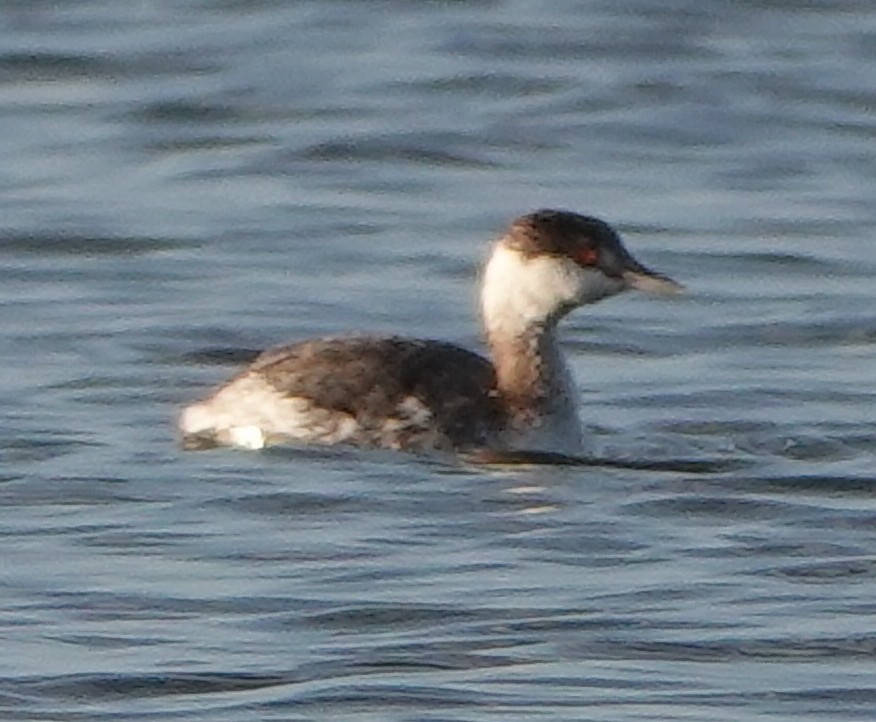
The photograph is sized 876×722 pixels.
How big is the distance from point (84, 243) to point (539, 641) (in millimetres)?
7030

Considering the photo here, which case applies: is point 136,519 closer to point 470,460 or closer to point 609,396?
point 470,460

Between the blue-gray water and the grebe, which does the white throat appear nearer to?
the grebe

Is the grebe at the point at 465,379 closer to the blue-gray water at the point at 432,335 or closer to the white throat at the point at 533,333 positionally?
the white throat at the point at 533,333

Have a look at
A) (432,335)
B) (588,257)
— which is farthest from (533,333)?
(432,335)

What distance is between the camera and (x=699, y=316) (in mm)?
14898

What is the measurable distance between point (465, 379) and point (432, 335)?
213cm

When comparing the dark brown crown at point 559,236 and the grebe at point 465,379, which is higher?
the dark brown crown at point 559,236

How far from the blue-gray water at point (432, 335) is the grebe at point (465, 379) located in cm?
13

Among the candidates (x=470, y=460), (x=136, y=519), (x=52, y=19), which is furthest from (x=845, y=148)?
(x=136, y=519)

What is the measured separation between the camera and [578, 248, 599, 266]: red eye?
12703 millimetres

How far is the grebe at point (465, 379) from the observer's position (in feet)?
40.2

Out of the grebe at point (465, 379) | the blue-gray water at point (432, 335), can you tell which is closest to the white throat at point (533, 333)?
the grebe at point (465, 379)

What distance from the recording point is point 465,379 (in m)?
12.5

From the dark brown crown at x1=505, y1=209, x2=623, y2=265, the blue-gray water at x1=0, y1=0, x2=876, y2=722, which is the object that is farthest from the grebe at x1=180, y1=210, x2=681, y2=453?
the blue-gray water at x1=0, y1=0, x2=876, y2=722
